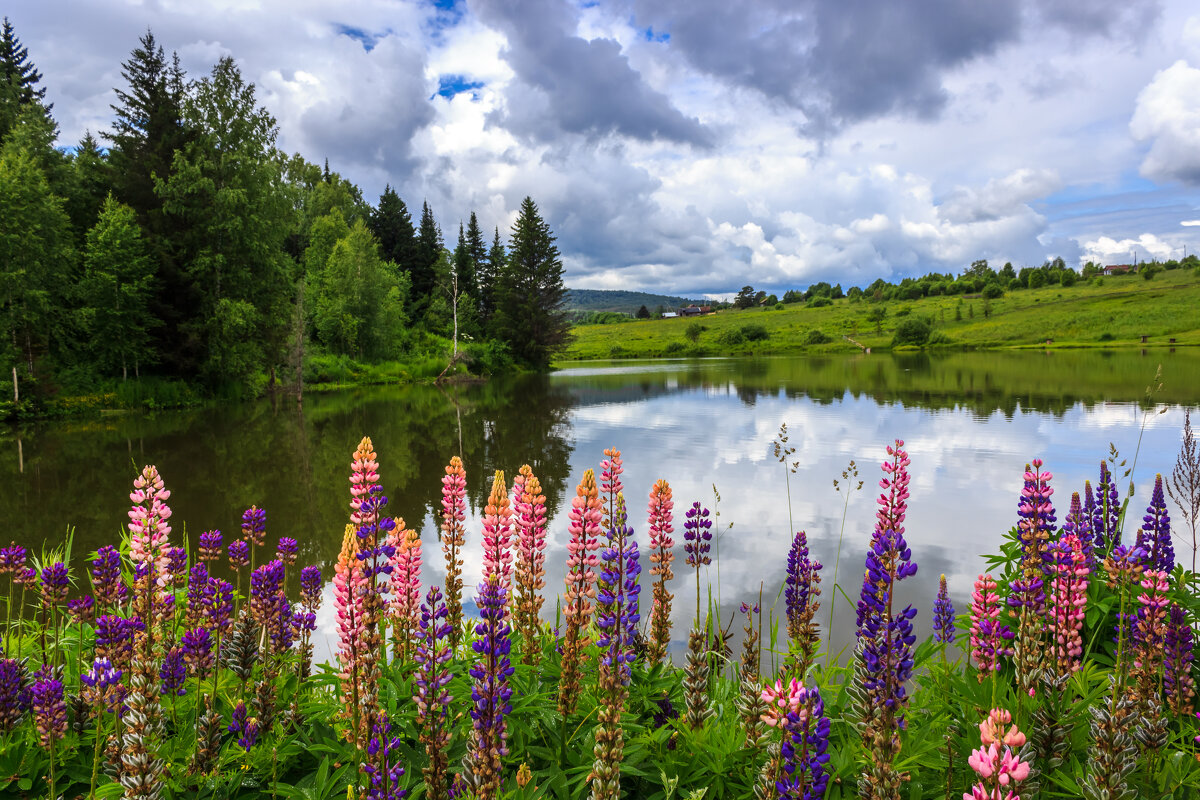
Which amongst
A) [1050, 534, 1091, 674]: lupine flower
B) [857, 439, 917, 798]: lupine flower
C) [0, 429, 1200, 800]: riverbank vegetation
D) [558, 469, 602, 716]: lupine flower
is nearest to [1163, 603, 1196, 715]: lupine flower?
[0, 429, 1200, 800]: riverbank vegetation

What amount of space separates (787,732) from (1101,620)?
10.4 ft

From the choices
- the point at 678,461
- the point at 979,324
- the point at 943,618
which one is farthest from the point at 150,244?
the point at 979,324

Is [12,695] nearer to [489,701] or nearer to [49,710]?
[49,710]

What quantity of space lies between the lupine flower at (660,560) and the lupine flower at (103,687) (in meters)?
2.80

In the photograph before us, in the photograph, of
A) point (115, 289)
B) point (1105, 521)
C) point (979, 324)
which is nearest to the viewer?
point (1105, 521)

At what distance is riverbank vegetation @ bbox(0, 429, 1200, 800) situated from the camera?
93.5 inches

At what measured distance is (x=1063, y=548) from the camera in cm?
338

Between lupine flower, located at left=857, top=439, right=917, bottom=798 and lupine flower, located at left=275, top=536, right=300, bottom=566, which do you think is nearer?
lupine flower, located at left=857, top=439, right=917, bottom=798

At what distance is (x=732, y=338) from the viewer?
121 meters

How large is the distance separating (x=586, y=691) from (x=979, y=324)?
123168mm

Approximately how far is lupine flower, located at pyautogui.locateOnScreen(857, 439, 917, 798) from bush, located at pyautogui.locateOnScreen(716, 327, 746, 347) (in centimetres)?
11929

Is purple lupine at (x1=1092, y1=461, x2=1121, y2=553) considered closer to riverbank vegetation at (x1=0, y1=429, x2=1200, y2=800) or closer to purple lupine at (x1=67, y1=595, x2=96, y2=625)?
riverbank vegetation at (x1=0, y1=429, x2=1200, y2=800)

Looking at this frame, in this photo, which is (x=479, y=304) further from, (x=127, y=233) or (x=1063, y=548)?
(x=1063, y=548)

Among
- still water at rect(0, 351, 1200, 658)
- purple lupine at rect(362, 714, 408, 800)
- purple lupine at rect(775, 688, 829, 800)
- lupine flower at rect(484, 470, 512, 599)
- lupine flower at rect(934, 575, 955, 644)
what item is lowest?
still water at rect(0, 351, 1200, 658)
